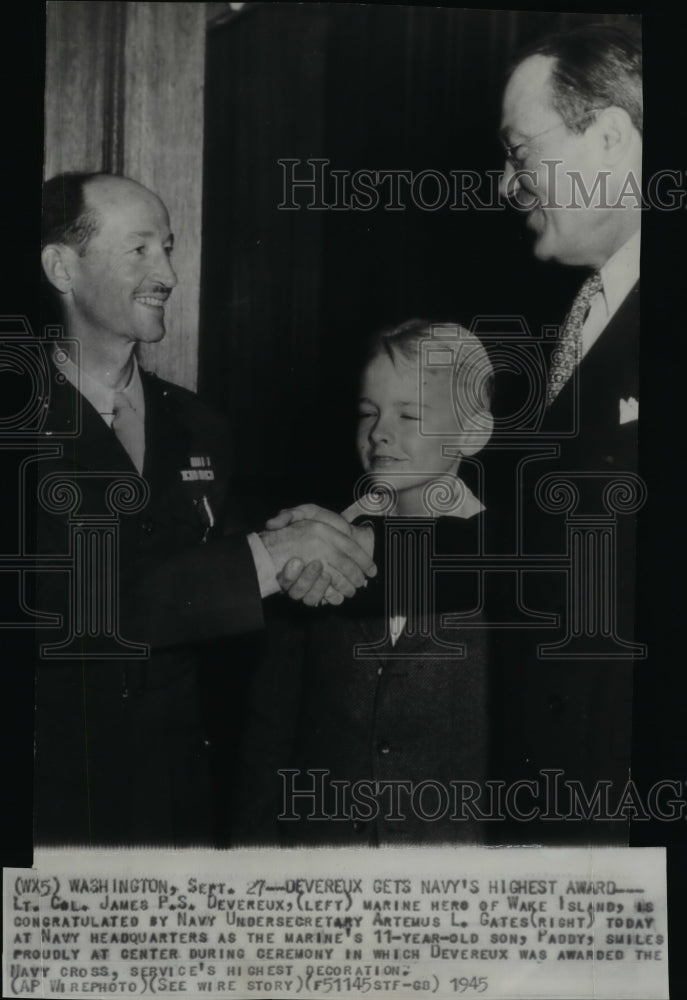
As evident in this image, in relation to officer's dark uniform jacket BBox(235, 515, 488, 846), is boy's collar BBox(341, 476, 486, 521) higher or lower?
higher

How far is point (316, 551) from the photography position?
97.7 inches

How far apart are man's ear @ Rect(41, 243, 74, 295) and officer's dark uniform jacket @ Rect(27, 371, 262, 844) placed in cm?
23

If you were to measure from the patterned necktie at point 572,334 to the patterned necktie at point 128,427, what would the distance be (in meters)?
0.96

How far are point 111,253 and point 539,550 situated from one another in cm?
120

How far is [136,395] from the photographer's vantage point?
8.23ft

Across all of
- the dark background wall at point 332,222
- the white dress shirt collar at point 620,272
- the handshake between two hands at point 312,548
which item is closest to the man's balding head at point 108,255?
the dark background wall at point 332,222

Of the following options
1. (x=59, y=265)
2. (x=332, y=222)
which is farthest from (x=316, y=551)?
(x=59, y=265)

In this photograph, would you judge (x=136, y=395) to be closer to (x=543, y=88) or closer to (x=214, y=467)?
(x=214, y=467)

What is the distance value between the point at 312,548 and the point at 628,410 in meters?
0.81

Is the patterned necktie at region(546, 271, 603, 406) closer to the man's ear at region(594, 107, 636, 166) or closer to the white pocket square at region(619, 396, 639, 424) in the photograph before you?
the white pocket square at region(619, 396, 639, 424)

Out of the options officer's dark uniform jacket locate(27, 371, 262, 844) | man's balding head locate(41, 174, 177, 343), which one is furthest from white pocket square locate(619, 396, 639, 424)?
man's balding head locate(41, 174, 177, 343)

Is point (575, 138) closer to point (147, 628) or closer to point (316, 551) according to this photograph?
point (316, 551)

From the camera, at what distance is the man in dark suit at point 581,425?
2.48m

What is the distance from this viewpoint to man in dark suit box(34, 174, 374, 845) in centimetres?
247
